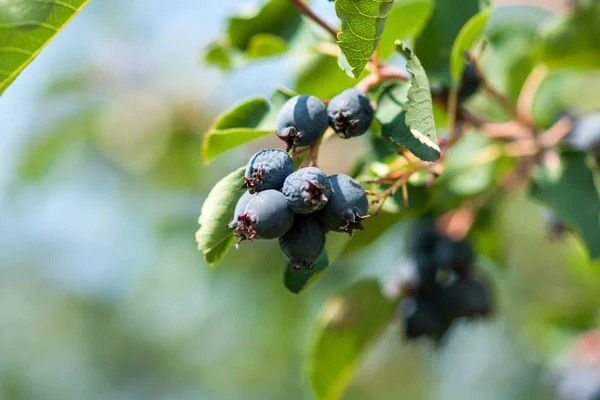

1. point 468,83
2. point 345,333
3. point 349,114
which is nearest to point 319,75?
point 468,83

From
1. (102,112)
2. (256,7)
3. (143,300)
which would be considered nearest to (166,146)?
(102,112)

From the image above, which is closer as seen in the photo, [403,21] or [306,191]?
[306,191]

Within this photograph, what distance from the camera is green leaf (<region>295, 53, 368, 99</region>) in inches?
62.2

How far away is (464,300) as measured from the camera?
1.72 metres

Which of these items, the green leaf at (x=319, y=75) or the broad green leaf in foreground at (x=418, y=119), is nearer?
the broad green leaf in foreground at (x=418, y=119)

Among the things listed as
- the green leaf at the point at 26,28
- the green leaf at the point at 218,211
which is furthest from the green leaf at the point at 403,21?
the green leaf at the point at 26,28

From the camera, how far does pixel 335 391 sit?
5.82 feet

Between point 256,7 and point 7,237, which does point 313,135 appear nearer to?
point 256,7

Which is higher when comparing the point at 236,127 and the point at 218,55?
the point at 236,127

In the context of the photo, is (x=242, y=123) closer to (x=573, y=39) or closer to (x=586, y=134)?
(x=586, y=134)

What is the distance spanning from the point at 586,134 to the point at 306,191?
114 centimetres

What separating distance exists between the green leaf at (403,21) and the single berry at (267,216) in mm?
696

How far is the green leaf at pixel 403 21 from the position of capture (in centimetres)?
152

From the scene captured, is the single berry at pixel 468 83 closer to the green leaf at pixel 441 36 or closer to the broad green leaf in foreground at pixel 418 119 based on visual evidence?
the green leaf at pixel 441 36
